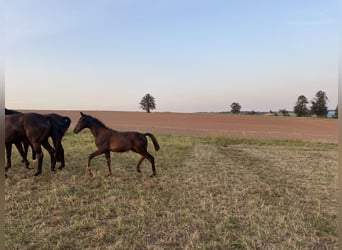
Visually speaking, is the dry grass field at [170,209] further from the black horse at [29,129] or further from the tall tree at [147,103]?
the tall tree at [147,103]

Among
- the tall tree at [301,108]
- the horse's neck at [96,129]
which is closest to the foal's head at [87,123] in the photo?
the horse's neck at [96,129]

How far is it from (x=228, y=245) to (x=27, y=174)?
16.7ft

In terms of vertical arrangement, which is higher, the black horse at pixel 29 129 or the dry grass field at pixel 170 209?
the black horse at pixel 29 129

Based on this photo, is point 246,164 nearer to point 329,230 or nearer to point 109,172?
point 109,172

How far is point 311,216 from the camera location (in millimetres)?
4469

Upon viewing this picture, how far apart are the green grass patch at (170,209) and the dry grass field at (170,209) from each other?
0.01 meters

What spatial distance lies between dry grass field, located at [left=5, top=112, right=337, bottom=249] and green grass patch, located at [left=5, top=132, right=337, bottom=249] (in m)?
0.01

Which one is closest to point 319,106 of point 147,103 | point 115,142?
point 147,103

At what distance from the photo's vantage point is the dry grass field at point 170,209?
361 cm

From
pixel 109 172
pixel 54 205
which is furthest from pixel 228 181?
pixel 54 205

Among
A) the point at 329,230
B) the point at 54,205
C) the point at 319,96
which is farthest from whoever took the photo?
the point at 319,96

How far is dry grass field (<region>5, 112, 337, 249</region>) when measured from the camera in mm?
3607

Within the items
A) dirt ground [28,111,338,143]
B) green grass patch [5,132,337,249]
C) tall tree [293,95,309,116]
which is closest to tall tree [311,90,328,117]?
tall tree [293,95,309,116]

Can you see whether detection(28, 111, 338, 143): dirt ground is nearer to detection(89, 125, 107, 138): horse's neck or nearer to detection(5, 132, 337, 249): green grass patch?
detection(5, 132, 337, 249): green grass patch
